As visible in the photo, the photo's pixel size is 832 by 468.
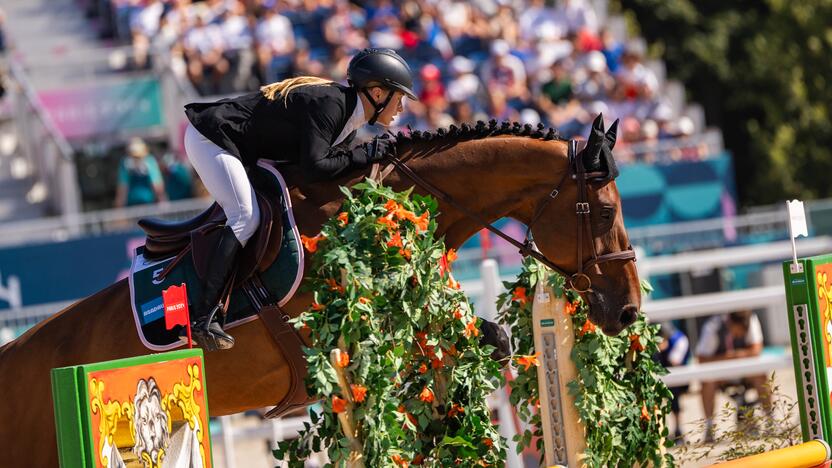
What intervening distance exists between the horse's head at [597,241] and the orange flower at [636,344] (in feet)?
0.86

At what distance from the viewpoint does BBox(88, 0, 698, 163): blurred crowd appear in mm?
13641

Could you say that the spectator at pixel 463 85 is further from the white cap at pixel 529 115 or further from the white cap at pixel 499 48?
the white cap at pixel 529 115

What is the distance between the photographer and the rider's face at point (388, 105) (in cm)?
475

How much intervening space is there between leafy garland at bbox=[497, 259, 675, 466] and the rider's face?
0.78m

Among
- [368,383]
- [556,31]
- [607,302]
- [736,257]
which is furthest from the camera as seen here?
[556,31]

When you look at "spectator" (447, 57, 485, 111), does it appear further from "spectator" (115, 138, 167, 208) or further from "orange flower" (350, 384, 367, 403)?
"orange flower" (350, 384, 367, 403)

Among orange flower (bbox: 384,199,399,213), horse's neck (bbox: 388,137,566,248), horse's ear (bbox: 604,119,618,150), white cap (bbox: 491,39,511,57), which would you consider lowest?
orange flower (bbox: 384,199,399,213)

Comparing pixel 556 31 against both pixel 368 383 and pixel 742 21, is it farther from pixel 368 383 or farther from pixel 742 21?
pixel 368 383

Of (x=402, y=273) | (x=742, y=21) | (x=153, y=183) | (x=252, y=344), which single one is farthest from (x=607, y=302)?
(x=742, y=21)

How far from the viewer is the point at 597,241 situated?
464cm

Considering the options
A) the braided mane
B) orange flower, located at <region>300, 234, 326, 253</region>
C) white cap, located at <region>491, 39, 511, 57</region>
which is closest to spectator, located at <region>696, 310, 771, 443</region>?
the braided mane

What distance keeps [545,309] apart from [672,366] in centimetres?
426

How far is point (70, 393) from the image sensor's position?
3086 mm

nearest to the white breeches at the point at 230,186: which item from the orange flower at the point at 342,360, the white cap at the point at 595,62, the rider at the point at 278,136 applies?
the rider at the point at 278,136
